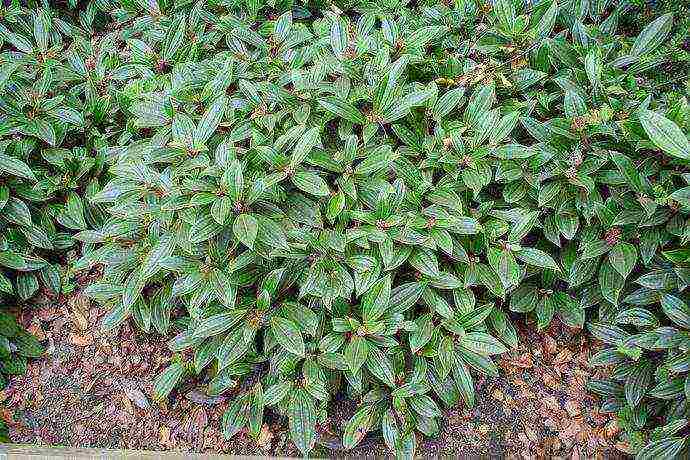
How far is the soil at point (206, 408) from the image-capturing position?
8.94 ft

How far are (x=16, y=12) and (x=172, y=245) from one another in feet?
6.20

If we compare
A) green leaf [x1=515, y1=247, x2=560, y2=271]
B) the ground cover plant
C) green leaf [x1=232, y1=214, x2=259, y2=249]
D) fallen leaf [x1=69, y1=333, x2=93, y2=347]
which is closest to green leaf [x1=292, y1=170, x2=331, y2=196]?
the ground cover plant

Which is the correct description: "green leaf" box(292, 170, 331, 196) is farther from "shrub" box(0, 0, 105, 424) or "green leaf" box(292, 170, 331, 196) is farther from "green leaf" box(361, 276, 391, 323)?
"shrub" box(0, 0, 105, 424)

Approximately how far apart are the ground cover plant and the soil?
0.32 ft

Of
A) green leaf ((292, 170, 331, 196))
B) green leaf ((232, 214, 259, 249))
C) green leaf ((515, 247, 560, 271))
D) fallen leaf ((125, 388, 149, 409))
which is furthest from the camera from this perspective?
fallen leaf ((125, 388, 149, 409))

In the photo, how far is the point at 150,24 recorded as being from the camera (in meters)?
3.41

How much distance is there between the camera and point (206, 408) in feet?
9.37

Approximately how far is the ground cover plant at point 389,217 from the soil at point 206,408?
10 cm

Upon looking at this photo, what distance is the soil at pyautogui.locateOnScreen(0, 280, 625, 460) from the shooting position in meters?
2.72

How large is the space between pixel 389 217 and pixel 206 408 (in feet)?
3.76

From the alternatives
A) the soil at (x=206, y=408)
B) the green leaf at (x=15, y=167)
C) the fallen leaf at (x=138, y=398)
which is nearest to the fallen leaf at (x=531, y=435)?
the soil at (x=206, y=408)

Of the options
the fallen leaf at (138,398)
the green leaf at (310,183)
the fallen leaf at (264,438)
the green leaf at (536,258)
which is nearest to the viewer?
the green leaf at (310,183)

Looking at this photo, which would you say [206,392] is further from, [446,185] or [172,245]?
[446,185]

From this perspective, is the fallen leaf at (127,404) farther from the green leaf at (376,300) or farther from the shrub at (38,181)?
the green leaf at (376,300)
